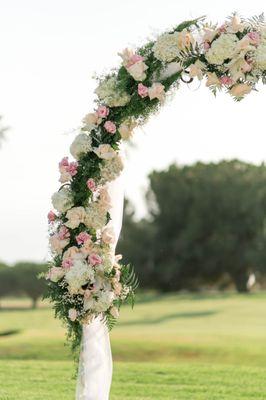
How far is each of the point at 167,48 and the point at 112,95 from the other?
0.73 meters

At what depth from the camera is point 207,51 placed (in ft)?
26.2

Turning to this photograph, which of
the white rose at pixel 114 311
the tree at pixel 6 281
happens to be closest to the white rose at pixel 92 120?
the white rose at pixel 114 311

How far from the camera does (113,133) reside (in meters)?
7.99

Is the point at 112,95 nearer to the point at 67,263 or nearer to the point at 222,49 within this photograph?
the point at 222,49

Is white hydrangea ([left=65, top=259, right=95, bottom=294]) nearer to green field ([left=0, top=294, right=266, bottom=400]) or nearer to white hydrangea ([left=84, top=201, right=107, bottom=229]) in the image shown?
white hydrangea ([left=84, top=201, right=107, bottom=229])

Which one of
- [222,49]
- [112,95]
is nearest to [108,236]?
[112,95]

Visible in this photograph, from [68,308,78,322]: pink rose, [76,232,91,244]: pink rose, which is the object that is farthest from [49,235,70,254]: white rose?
[68,308,78,322]: pink rose

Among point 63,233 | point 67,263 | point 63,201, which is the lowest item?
point 67,263

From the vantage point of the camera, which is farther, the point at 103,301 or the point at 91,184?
the point at 91,184

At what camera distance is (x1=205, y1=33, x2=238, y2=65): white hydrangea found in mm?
7855

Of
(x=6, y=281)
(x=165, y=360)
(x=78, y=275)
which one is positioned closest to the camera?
(x=78, y=275)

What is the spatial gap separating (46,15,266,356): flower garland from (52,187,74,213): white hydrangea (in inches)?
0.4

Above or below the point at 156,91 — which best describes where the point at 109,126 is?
below

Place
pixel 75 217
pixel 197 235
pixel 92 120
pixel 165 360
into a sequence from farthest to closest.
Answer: pixel 197 235 → pixel 165 360 → pixel 92 120 → pixel 75 217
